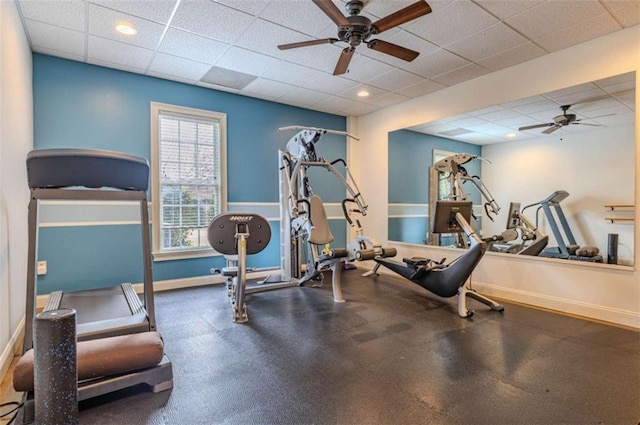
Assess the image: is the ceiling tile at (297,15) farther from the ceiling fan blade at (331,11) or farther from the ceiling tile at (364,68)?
the ceiling tile at (364,68)

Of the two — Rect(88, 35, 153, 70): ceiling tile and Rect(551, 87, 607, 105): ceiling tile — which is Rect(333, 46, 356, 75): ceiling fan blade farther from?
Rect(551, 87, 607, 105): ceiling tile

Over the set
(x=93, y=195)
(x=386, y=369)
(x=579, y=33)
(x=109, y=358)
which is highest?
(x=579, y=33)

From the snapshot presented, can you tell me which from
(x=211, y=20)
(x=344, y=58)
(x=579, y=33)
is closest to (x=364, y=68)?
(x=344, y=58)

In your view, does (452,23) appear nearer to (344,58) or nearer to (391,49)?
(391,49)

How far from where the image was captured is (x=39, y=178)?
6.68 feet

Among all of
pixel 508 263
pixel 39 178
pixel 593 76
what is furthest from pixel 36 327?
pixel 593 76

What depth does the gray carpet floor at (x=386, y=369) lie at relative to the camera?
188cm

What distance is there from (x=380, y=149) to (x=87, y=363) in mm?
5206

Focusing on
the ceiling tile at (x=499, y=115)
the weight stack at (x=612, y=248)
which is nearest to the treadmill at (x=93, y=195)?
the weight stack at (x=612, y=248)

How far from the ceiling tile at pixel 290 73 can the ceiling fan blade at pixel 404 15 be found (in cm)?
162

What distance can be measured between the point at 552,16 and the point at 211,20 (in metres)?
3.18

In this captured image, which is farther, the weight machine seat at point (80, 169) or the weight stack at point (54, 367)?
the weight machine seat at point (80, 169)

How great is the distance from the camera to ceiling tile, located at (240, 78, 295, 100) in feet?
15.5

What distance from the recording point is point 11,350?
2533 millimetres
